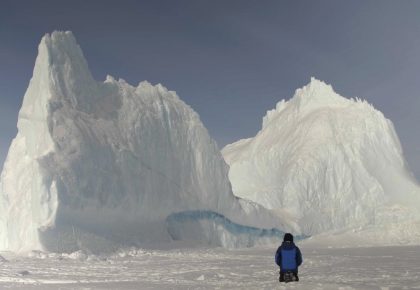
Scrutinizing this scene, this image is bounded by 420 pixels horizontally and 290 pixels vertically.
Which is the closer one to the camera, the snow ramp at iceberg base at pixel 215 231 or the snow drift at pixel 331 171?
the snow ramp at iceberg base at pixel 215 231

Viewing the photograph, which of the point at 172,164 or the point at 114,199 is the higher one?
the point at 172,164

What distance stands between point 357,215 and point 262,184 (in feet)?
41.6

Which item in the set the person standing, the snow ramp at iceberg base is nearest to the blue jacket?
the person standing

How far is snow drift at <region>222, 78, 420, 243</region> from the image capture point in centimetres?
5700

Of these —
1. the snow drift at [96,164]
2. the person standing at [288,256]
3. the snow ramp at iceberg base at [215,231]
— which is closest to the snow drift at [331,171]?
the snow ramp at iceberg base at [215,231]

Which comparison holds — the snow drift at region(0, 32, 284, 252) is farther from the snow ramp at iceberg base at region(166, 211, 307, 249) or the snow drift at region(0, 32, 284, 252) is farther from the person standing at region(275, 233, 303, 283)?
the person standing at region(275, 233, 303, 283)

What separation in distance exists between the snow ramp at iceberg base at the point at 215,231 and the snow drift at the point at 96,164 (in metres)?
0.88

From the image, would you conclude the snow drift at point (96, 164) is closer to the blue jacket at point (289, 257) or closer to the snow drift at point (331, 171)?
the snow drift at point (331, 171)

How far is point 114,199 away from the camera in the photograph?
39.1m

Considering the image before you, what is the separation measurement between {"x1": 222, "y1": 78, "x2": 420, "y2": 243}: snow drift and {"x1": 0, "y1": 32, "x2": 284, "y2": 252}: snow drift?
36.9 feet

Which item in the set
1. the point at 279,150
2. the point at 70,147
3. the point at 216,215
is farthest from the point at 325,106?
the point at 70,147

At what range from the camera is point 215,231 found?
159 ft

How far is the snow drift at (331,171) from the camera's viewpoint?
57.0m

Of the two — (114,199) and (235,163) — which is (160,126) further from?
(235,163)
